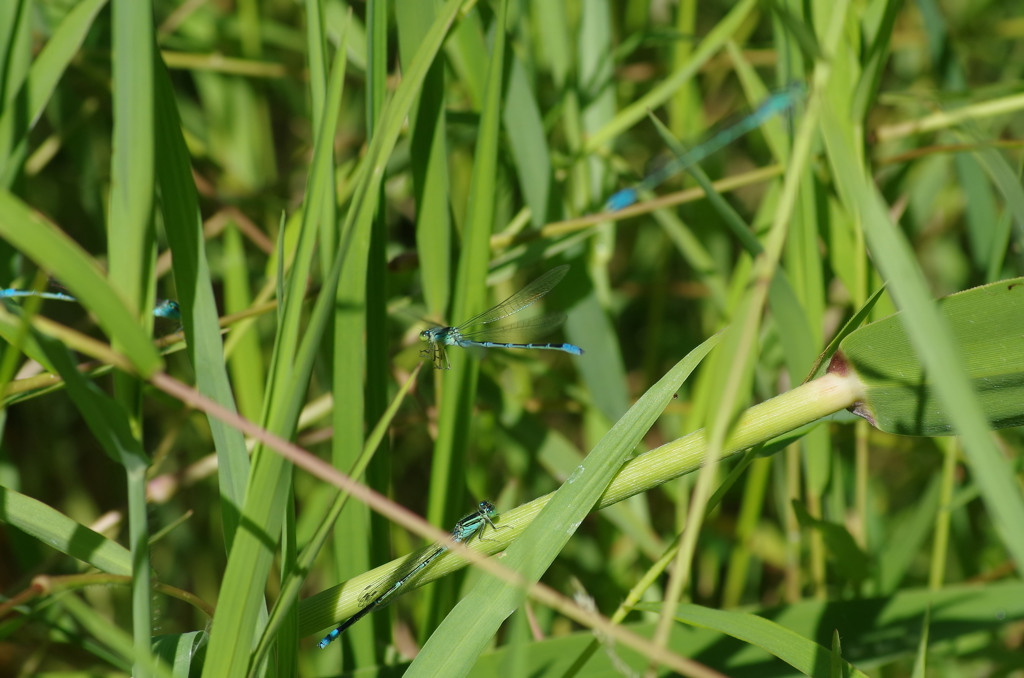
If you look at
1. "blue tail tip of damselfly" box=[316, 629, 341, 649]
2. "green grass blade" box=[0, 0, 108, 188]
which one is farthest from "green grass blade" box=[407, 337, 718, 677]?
"green grass blade" box=[0, 0, 108, 188]

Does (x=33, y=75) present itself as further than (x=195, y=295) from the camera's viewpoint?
Yes

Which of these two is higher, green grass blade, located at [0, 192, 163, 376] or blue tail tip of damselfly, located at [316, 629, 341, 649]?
green grass blade, located at [0, 192, 163, 376]

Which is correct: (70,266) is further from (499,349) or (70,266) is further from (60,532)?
(499,349)

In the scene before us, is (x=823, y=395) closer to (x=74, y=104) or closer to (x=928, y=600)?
(x=928, y=600)

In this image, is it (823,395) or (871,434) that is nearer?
(823,395)

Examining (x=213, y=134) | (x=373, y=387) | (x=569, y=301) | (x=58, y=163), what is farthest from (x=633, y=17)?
(x=58, y=163)

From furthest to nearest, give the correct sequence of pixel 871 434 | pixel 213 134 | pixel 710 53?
1. pixel 213 134
2. pixel 871 434
3. pixel 710 53

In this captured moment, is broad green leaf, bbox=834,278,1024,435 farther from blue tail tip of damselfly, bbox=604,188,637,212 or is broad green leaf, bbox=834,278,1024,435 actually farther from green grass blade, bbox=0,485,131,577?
green grass blade, bbox=0,485,131,577

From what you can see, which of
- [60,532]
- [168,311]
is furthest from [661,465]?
[168,311]
